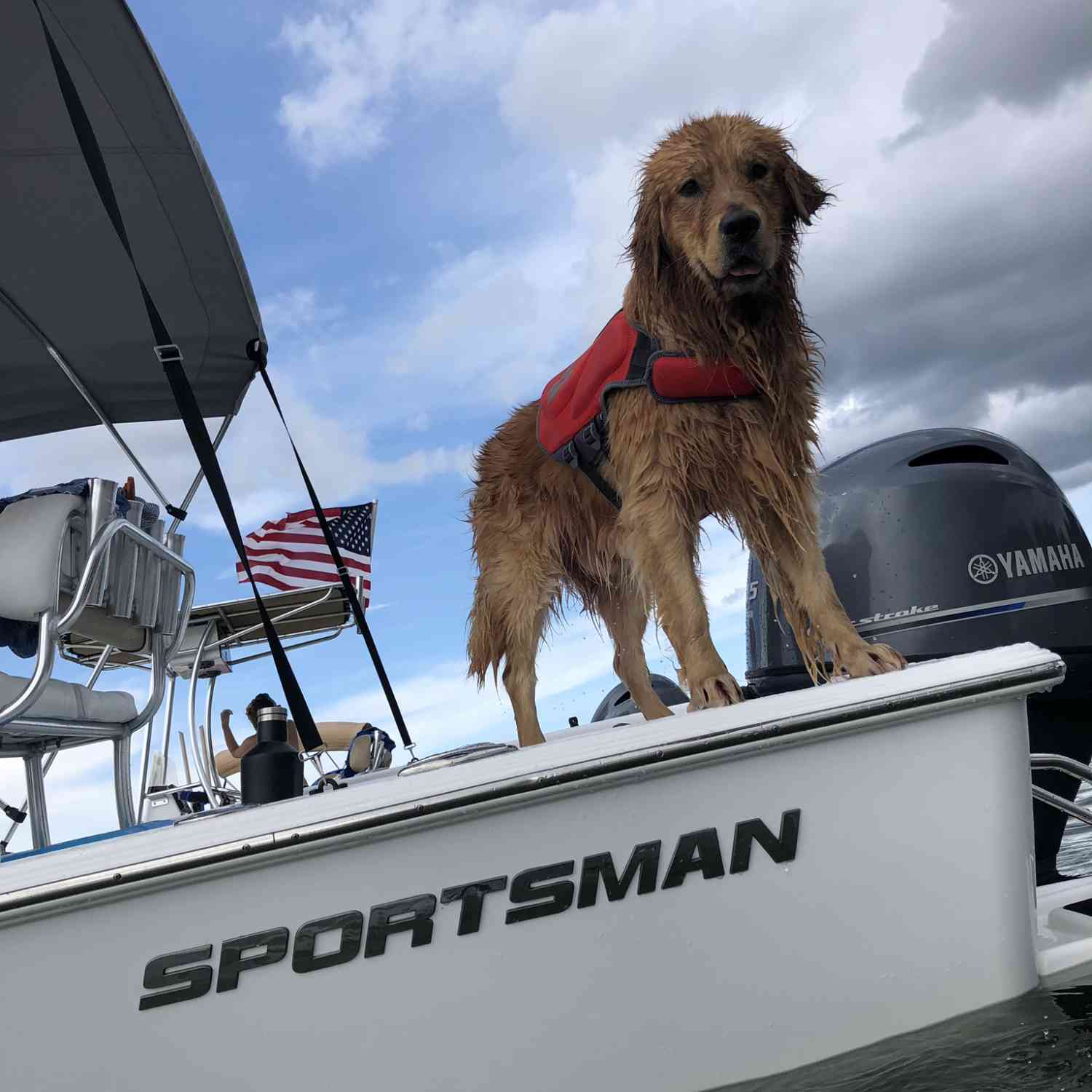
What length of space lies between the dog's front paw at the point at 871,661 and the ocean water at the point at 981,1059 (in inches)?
26.5

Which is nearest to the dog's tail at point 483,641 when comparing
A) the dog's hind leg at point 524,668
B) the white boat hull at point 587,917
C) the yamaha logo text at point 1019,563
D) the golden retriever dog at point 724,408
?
the dog's hind leg at point 524,668

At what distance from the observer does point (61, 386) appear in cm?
396

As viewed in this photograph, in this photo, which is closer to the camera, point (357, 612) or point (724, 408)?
point (724, 408)

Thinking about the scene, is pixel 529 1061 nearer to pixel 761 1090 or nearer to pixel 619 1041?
pixel 619 1041

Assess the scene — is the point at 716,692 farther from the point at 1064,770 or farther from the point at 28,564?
the point at 28,564

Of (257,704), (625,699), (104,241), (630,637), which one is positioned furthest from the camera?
(625,699)

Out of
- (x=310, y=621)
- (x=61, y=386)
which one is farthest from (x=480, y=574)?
(x=310, y=621)

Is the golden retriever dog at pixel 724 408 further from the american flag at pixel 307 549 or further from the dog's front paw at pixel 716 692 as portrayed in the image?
the american flag at pixel 307 549

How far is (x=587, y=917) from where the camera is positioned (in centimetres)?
173

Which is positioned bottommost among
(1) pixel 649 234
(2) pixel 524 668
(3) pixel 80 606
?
(2) pixel 524 668

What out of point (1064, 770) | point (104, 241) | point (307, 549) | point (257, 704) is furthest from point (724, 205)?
point (307, 549)

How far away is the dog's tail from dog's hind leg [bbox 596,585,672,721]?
432 millimetres

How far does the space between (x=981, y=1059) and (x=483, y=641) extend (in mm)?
1702

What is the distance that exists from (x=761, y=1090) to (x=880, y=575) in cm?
173
